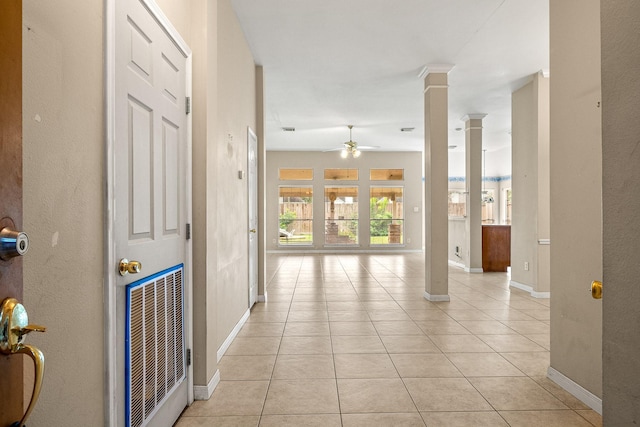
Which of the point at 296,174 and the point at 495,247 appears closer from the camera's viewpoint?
the point at 495,247

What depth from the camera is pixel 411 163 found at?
41.2ft

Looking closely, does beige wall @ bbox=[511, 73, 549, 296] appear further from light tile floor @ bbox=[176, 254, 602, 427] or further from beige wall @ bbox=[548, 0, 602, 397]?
beige wall @ bbox=[548, 0, 602, 397]

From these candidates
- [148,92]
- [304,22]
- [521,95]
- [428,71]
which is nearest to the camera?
[148,92]

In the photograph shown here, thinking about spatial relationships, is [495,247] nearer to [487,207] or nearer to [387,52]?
[387,52]

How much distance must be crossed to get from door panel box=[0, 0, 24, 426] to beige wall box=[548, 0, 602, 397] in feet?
9.56

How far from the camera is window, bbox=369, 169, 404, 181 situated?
12531 millimetres

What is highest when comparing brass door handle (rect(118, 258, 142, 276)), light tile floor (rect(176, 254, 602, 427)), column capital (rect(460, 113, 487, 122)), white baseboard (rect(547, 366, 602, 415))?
column capital (rect(460, 113, 487, 122))

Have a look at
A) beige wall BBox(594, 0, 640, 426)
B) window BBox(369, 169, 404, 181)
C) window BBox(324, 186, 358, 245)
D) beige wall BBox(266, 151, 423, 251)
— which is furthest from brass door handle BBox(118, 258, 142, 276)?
window BBox(369, 169, 404, 181)

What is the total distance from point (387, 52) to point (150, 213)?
159 inches


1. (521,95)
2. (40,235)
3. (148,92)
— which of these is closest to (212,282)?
(148,92)

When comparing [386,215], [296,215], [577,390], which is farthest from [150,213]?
[386,215]

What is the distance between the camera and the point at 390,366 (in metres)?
3.14

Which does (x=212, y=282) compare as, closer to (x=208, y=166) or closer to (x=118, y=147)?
(x=208, y=166)

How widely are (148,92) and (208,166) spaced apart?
2.47 feet
